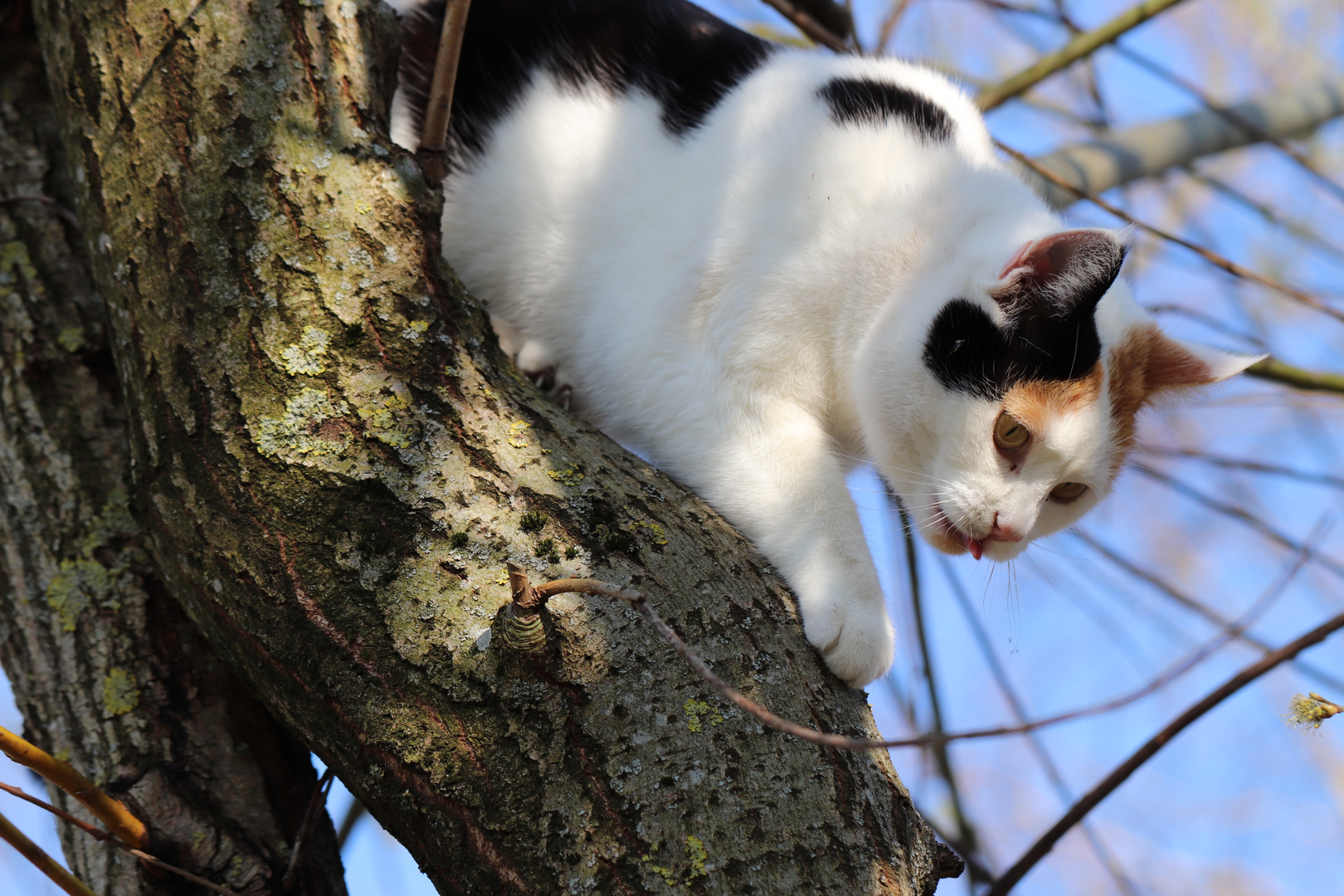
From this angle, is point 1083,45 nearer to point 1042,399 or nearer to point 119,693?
point 1042,399

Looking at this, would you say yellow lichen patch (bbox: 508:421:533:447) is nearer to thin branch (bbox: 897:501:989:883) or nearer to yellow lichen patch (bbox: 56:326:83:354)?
yellow lichen patch (bbox: 56:326:83:354)

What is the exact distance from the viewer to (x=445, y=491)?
4.56ft

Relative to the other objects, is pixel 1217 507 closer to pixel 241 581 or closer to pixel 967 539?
pixel 967 539

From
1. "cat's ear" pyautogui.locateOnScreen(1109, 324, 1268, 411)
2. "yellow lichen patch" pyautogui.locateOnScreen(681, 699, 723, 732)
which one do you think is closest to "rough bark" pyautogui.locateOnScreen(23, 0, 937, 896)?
"yellow lichen patch" pyautogui.locateOnScreen(681, 699, 723, 732)

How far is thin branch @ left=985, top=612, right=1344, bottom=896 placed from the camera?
1.04 m

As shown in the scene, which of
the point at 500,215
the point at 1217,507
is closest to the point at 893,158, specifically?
the point at 500,215

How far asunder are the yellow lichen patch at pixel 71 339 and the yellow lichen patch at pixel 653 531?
3.87 ft

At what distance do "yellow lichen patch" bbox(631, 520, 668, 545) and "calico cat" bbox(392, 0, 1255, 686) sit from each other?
33cm

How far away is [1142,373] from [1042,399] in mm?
456

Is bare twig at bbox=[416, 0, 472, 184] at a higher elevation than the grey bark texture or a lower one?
lower

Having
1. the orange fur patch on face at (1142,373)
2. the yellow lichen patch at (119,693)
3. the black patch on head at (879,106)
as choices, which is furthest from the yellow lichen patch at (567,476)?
the orange fur patch on face at (1142,373)

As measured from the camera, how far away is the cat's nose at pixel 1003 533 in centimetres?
200

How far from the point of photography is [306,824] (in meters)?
1.65

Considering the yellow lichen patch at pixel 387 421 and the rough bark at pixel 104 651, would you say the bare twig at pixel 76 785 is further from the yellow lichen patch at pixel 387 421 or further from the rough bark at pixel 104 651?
the yellow lichen patch at pixel 387 421
